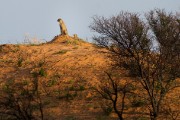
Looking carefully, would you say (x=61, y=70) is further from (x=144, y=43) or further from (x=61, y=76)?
(x=144, y=43)

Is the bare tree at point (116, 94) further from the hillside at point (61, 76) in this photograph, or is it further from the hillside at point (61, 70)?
the hillside at point (61, 70)

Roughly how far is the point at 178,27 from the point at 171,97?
4632 mm

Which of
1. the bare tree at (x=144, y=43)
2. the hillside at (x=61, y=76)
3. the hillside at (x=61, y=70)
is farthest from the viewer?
the hillside at (x=61, y=70)

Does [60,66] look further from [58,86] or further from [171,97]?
[171,97]

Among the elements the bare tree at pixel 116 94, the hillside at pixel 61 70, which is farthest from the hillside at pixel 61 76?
the bare tree at pixel 116 94

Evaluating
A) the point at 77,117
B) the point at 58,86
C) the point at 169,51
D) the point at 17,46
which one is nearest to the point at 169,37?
the point at 169,51

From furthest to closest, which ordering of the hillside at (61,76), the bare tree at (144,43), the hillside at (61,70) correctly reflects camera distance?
the hillside at (61,70), the hillside at (61,76), the bare tree at (144,43)

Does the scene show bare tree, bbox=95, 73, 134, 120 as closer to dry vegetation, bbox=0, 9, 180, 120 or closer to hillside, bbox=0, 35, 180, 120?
dry vegetation, bbox=0, 9, 180, 120

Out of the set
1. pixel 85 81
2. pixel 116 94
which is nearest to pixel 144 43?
Result: pixel 116 94

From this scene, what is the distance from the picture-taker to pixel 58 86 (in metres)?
21.6

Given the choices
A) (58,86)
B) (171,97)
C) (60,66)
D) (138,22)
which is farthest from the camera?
(60,66)

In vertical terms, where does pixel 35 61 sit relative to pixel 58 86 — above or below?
above

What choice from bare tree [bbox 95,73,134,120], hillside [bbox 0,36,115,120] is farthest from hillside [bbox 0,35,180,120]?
bare tree [bbox 95,73,134,120]

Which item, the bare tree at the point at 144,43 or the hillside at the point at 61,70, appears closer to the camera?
the bare tree at the point at 144,43
